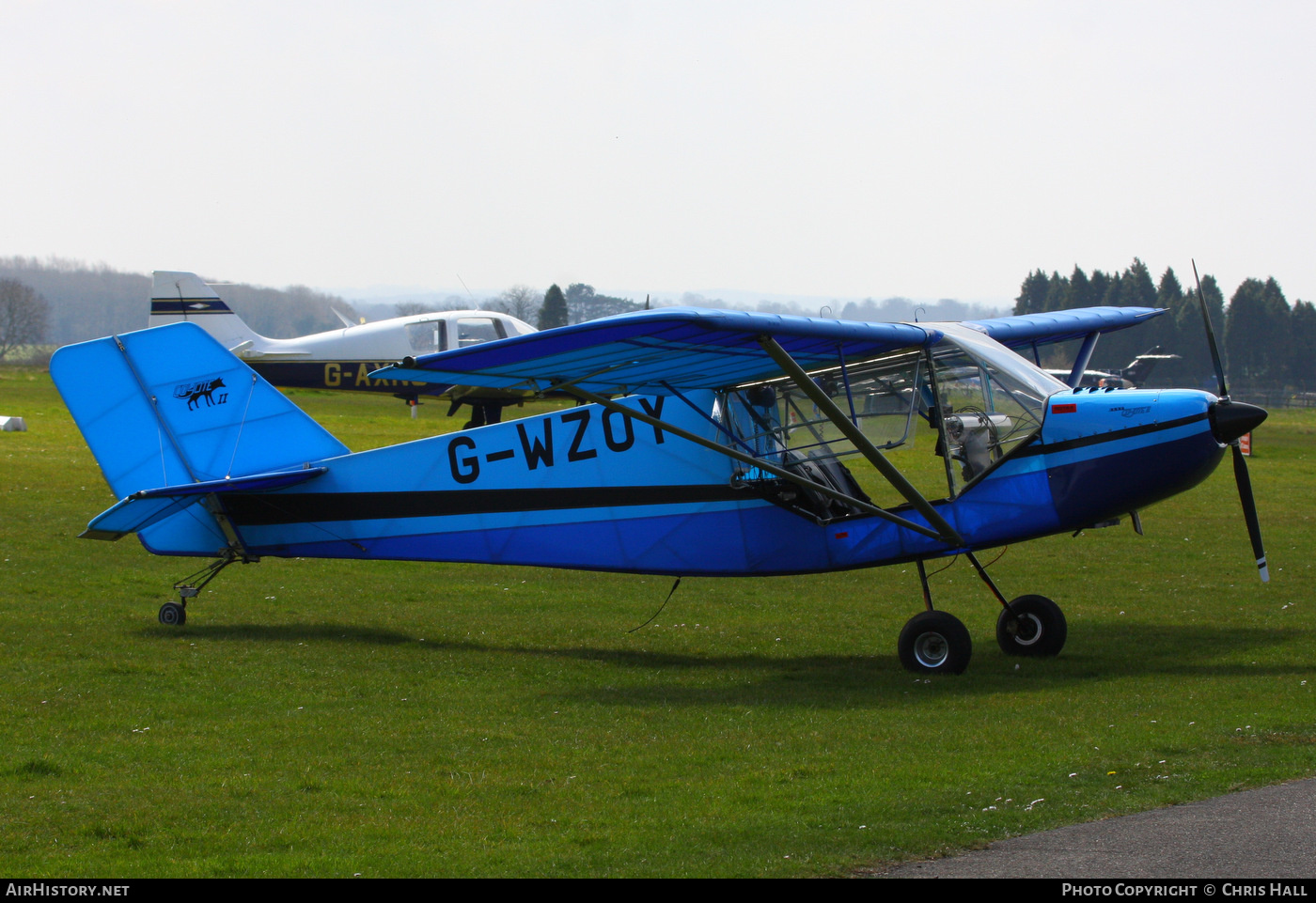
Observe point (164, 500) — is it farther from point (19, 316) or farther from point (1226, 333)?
point (19, 316)

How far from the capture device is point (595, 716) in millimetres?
9000

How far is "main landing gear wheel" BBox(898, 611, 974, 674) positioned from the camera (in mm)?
10172

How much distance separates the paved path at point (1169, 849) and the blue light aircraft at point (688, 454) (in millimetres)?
4274

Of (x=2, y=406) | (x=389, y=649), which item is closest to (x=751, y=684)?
(x=389, y=649)

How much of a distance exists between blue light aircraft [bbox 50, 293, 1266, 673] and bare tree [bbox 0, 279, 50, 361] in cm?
13165

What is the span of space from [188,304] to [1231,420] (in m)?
29.9

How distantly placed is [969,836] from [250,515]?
31.8ft

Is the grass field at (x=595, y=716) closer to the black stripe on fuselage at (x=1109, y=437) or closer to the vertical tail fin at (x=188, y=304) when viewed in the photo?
the black stripe on fuselage at (x=1109, y=437)

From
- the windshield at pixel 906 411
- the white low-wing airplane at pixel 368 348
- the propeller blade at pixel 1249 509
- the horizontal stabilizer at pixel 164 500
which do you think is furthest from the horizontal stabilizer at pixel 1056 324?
the white low-wing airplane at pixel 368 348

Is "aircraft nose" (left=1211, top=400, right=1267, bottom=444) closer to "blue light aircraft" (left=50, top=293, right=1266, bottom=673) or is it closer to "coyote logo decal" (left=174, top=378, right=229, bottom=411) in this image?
"blue light aircraft" (left=50, top=293, right=1266, bottom=673)

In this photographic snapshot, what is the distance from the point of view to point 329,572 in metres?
16.9

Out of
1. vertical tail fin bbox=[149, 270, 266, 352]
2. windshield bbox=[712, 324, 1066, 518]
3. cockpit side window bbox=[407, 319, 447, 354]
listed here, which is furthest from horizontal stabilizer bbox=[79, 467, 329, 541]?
vertical tail fin bbox=[149, 270, 266, 352]

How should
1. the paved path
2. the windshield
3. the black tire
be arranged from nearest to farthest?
1. the paved path
2. the windshield
3. the black tire

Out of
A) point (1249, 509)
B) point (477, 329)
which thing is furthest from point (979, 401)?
point (477, 329)
